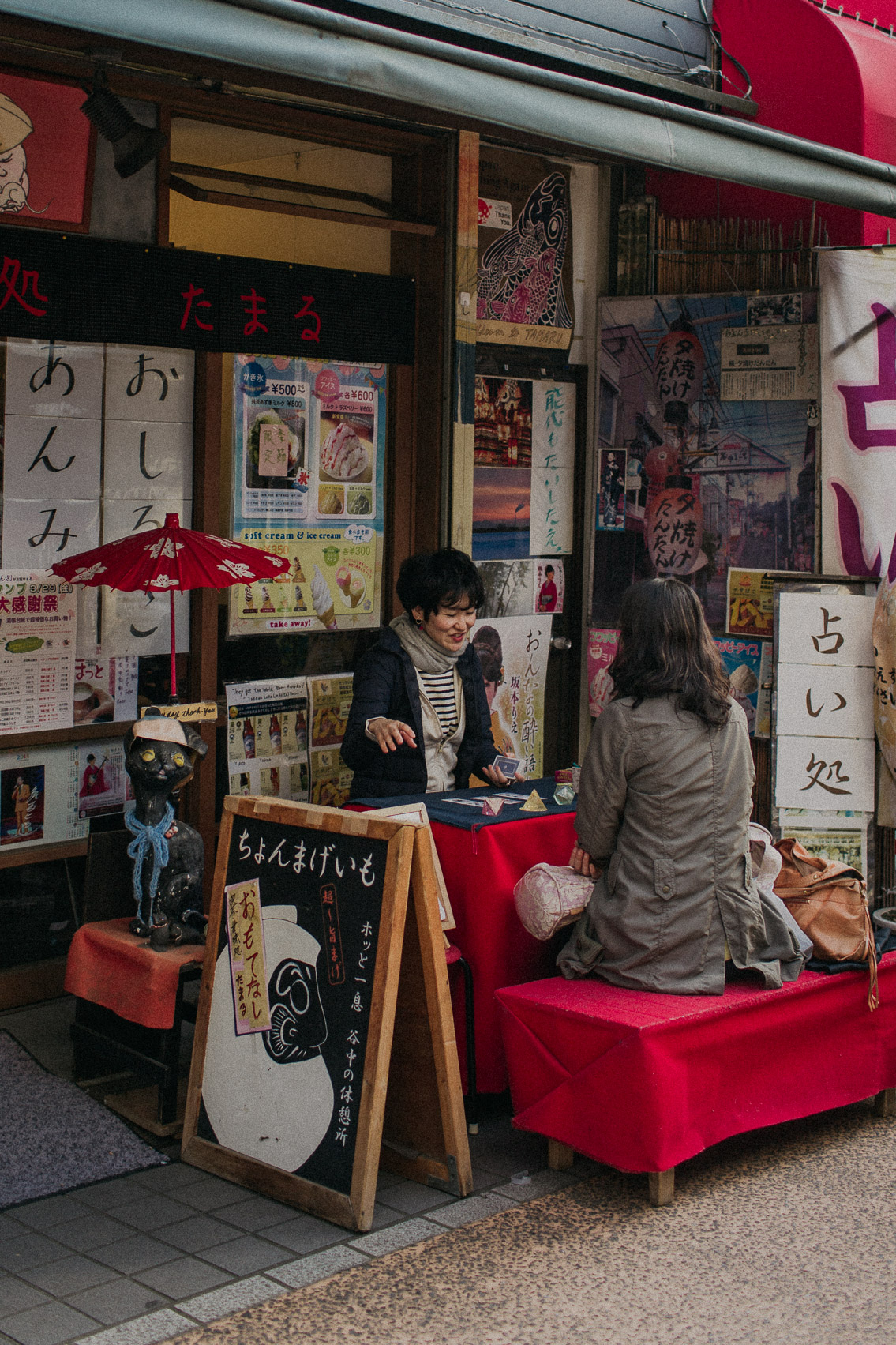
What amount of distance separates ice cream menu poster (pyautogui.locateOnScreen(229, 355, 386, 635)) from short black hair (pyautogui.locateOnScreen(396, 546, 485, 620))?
0.99 m

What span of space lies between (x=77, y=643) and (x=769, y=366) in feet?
11.9

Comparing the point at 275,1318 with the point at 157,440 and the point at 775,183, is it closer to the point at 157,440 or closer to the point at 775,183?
the point at 157,440

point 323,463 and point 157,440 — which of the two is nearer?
point 157,440

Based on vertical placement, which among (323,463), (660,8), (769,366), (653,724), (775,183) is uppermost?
(660,8)

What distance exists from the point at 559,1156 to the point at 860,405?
3716 mm

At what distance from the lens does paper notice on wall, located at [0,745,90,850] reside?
19.7 ft

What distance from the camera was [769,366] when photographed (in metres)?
7.28

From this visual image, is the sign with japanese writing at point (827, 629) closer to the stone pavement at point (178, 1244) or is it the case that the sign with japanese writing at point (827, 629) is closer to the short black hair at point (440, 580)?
the short black hair at point (440, 580)

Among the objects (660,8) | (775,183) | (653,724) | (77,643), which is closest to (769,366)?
(775,183)

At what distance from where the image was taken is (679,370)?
7613 mm

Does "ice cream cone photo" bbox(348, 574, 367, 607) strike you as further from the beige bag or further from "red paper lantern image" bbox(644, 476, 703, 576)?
the beige bag

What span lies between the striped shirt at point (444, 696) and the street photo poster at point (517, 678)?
157 centimetres

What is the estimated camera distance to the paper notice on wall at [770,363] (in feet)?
23.4

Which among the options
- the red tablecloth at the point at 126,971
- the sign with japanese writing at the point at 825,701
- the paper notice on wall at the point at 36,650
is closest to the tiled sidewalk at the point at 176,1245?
the red tablecloth at the point at 126,971
